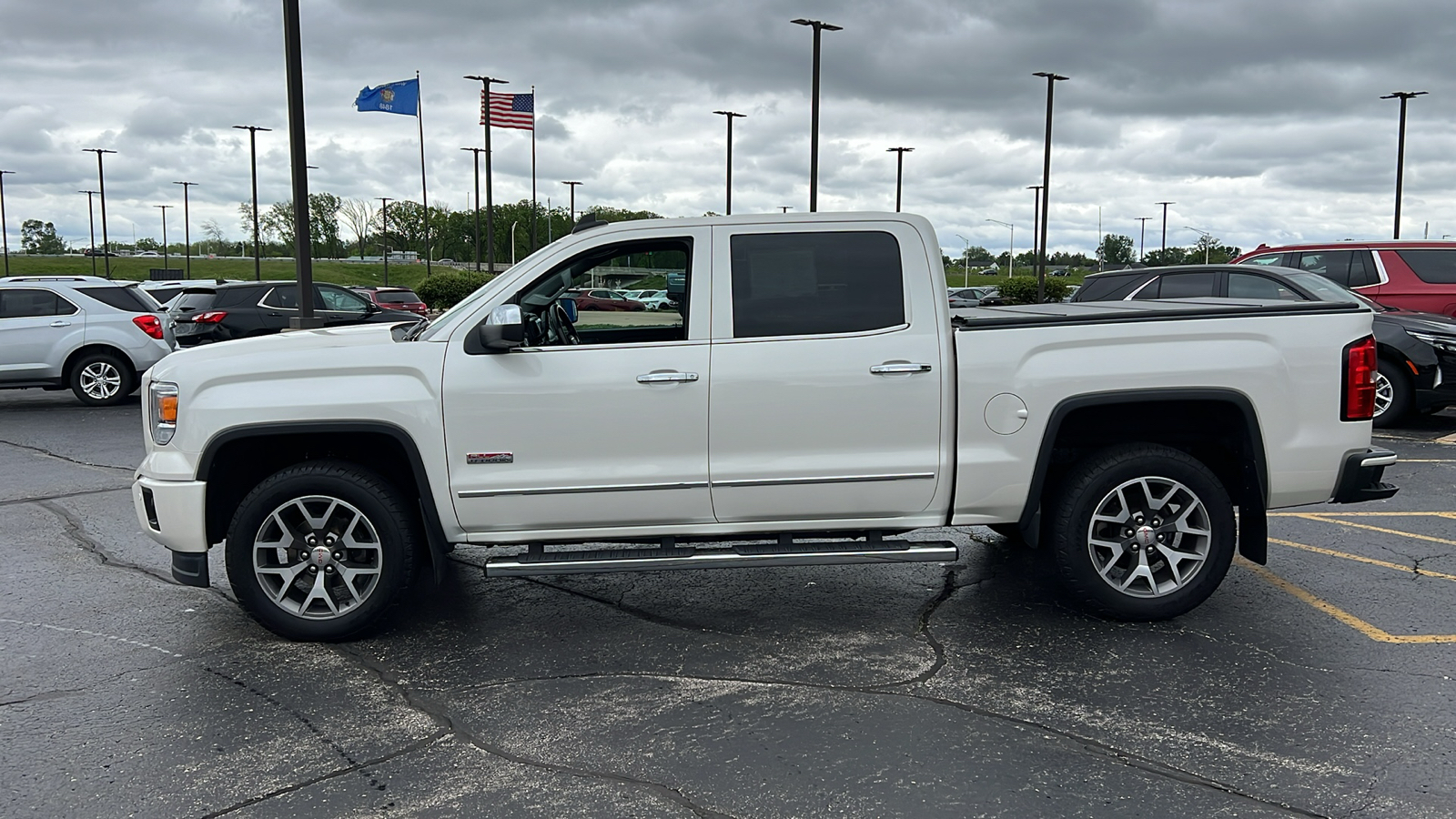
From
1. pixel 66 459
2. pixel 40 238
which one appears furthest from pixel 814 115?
pixel 40 238

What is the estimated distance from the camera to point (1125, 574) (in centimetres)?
522

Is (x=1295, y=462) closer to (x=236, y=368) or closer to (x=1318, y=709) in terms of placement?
(x=1318, y=709)

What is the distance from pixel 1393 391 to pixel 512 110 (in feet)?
92.1

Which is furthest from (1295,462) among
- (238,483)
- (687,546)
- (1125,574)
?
(238,483)

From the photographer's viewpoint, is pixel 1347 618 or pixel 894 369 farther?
pixel 1347 618

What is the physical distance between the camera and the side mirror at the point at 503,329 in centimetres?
475

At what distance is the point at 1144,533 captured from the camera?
5.16 m

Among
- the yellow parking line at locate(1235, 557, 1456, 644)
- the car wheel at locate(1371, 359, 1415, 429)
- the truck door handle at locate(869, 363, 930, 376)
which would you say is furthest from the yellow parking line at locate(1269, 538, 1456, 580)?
the car wheel at locate(1371, 359, 1415, 429)

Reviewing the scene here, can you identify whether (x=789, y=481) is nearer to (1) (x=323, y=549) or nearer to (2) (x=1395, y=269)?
(1) (x=323, y=549)

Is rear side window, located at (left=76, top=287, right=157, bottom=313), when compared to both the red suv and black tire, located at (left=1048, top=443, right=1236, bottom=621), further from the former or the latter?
the red suv

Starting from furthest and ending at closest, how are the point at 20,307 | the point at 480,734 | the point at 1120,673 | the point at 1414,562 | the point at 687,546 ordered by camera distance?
the point at 20,307 → the point at 1414,562 → the point at 687,546 → the point at 1120,673 → the point at 480,734

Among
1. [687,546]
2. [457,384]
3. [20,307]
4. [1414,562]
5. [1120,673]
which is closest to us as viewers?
[1120,673]

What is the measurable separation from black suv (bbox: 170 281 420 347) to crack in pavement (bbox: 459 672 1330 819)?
1400 centimetres

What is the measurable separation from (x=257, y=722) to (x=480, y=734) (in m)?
0.88
